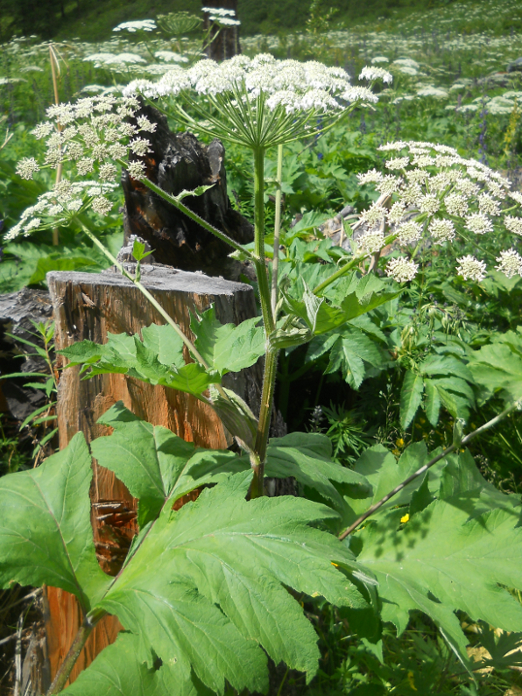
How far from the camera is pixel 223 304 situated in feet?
6.11

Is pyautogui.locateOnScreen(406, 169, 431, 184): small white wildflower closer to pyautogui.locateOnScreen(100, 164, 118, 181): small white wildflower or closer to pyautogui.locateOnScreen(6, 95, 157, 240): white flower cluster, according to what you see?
pyautogui.locateOnScreen(6, 95, 157, 240): white flower cluster

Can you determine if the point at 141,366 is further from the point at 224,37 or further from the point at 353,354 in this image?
the point at 224,37

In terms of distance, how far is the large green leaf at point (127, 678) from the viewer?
3.70 ft

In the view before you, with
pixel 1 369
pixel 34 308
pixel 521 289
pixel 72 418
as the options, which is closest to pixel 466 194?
pixel 72 418

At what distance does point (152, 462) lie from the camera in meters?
1.52

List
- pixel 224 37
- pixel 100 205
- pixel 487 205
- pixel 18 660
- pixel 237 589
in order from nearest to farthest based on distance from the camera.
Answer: pixel 237 589
pixel 487 205
pixel 100 205
pixel 18 660
pixel 224 37

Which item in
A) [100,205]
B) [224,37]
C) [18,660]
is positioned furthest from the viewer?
[224,37]

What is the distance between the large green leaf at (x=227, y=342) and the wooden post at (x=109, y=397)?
27 centimetres

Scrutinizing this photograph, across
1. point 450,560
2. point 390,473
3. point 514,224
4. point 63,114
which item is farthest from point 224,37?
point 450,560

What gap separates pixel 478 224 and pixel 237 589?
3.85 ft

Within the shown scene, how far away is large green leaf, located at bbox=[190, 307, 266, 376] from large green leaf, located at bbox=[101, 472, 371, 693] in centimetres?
34

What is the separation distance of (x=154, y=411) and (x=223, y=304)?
0.45 m

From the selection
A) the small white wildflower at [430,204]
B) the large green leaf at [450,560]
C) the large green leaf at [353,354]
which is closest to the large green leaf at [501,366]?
the large green leaf at [353,354]

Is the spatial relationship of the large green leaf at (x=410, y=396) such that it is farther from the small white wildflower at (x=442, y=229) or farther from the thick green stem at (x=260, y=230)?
the thick green stem at (x=260, y=230)
